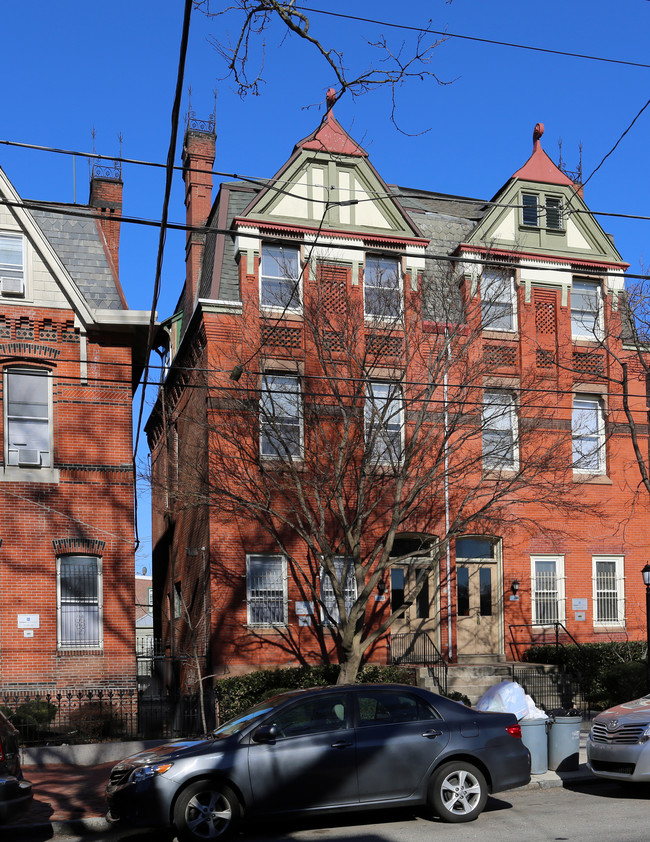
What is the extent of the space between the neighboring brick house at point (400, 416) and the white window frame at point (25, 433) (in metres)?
2.53

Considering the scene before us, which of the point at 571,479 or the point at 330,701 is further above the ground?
the point at 571,479

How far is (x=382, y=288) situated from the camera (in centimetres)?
2078

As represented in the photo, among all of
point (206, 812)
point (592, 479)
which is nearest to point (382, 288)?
point (592, 479)

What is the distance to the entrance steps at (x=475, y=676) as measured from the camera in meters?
20.8

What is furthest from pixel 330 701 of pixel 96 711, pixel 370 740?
pixel 96 711

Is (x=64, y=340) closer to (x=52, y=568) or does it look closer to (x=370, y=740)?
(x=52, y=568)

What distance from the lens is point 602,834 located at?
998 cm

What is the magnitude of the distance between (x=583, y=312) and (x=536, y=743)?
13474mm

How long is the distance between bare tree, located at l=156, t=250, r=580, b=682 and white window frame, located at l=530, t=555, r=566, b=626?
183 centimetres

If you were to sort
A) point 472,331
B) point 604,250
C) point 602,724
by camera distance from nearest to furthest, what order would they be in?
point 602,724, point 472,331, point 604,250

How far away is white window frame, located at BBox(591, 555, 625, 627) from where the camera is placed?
24.2 metres

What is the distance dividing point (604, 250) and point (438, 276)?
5516 millimetres

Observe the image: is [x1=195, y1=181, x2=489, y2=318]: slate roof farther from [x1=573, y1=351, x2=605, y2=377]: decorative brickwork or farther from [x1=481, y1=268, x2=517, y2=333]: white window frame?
[x1=573, y1=351, x2=605, y2=377]: decorative brickwork

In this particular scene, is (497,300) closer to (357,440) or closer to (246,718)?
(357,440)
